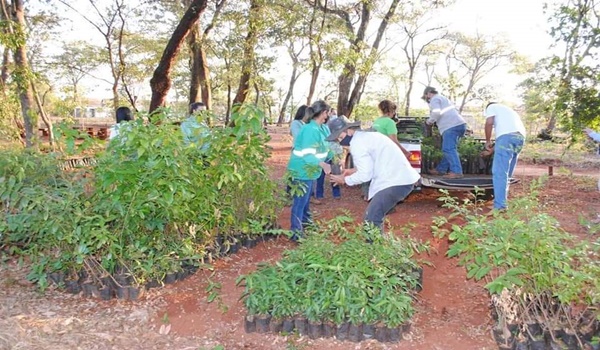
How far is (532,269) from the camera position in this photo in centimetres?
265

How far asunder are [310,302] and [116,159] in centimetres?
182

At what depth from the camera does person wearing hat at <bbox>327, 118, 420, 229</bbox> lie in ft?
12.8

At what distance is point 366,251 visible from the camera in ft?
10.6

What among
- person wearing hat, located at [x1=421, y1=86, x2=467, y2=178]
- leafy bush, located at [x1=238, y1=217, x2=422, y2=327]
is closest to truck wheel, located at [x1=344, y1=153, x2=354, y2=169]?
person wearing hat, located at [x1=421, y1=86, x2=467, y2=178]

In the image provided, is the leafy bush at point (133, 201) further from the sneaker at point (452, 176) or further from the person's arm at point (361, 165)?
the sneaker at point (452, 176)

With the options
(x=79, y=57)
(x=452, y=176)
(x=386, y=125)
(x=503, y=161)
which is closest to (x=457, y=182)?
(x=452, y=176)

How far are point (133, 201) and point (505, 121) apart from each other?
168 inches

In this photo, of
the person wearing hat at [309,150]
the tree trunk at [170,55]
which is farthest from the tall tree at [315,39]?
the person wearing hat at [309,150]

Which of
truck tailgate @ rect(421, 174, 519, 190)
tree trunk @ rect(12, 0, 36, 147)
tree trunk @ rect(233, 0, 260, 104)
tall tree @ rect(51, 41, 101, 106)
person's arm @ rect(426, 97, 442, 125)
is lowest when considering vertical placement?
truck tailgate @ rect(421, 174, 519, 190)

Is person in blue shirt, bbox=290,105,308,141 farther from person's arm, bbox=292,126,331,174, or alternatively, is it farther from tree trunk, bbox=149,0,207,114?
tree trunk, bbox=149,0,207,114

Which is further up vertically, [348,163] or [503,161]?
[503,161]

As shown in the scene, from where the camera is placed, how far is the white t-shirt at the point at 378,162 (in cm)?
389

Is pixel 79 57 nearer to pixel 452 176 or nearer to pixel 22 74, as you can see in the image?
pixel 22 74

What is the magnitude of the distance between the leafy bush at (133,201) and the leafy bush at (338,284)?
898 mm
